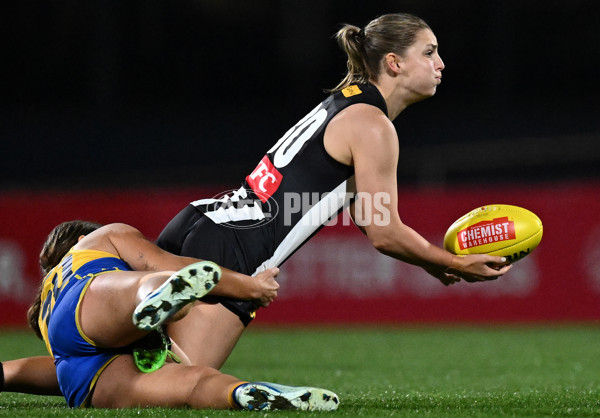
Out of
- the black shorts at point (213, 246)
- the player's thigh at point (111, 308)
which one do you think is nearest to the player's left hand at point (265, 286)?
the black shorts at point (213, 246)

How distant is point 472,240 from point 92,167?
37.8 ft

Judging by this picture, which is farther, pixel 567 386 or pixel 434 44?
pixel 567 386

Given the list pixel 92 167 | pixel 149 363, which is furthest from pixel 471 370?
pixel 92 167

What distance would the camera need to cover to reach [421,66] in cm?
415

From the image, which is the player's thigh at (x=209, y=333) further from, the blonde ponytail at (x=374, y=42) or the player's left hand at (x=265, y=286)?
the blonde ponytail at (x=374, y=42)

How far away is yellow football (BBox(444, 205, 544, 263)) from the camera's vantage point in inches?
162

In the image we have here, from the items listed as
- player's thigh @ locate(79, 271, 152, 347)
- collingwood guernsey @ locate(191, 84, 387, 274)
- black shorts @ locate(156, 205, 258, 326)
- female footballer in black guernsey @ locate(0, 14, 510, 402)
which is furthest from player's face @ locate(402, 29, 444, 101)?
player's thigh @ locate(79, 271, 152, 347)

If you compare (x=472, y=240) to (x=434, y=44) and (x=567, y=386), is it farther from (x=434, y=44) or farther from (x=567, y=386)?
(x=567, y=386)

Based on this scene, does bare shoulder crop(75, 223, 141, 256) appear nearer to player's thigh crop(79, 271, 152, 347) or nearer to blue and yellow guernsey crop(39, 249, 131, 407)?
blue and yellow guernsey crop(39, 249, 131, 407)

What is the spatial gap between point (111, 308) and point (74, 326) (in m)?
0.26

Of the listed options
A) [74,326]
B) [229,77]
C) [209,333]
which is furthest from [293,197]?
[229,77]

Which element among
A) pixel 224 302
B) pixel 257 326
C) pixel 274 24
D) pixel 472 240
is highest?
pixel 274 24

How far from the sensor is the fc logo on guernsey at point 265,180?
3998mm

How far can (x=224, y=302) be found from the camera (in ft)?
13.0
